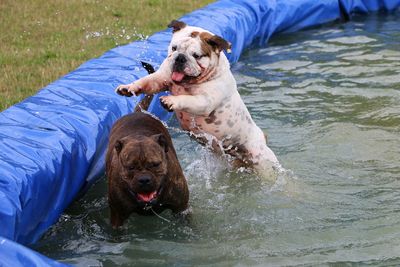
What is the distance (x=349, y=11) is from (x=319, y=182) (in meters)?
7.15

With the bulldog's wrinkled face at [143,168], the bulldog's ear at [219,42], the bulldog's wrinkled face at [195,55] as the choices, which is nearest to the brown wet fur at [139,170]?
the bulldog's wrinkled face at [143,168]

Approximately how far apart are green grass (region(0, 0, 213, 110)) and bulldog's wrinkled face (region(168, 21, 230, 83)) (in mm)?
2621

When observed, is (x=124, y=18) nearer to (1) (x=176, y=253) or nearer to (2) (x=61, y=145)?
(2) (x=61, y=145)

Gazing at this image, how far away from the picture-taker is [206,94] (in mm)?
5895

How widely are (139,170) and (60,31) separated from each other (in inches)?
254

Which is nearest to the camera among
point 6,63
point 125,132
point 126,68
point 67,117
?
point 125,132

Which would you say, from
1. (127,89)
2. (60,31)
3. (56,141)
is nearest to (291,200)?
(127,89)

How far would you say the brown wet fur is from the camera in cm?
495

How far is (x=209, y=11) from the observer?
10742 millimetres

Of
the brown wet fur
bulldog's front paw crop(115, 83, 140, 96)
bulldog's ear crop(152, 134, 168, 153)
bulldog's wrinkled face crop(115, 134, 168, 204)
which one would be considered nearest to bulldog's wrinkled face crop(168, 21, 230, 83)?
bulldog's front paw crop(115, 83, 140, 96)

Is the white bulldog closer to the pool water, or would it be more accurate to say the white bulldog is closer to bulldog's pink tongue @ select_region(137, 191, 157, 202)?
the pool water

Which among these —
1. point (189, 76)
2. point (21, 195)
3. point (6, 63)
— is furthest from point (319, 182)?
point (6, 63)

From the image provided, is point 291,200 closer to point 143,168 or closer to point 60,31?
point 143,168

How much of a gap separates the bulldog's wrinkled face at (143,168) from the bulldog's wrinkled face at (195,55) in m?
0.88
